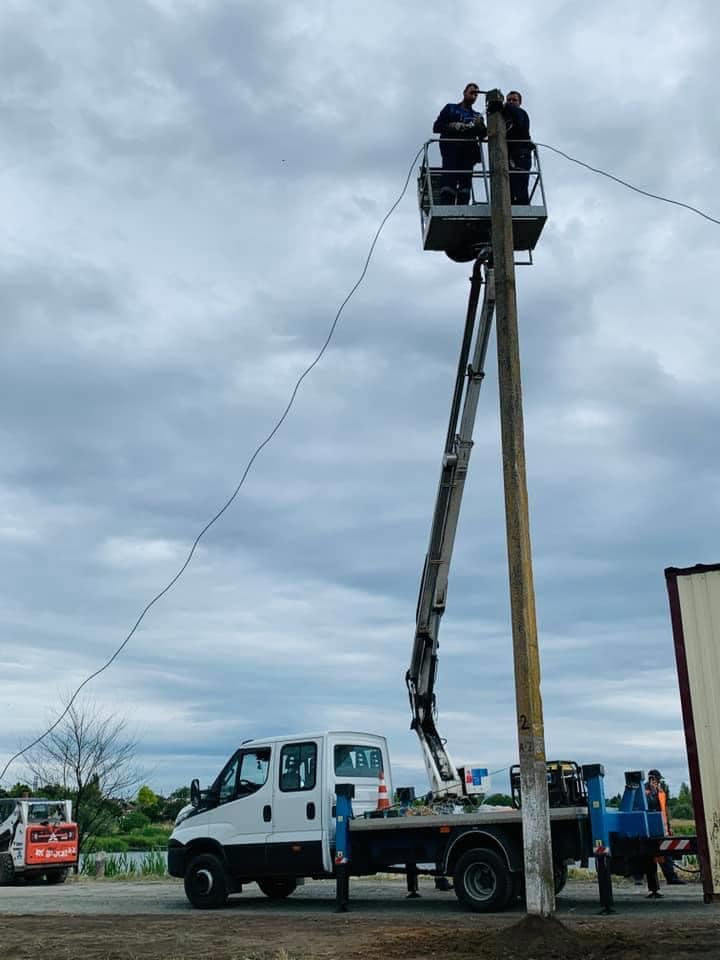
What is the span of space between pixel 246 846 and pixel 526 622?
23.0 ft

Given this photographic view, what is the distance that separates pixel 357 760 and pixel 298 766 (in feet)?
3.27

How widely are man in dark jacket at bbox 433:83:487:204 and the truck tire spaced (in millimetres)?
9235

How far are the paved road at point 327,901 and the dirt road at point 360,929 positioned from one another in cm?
3

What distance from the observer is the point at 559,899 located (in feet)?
51.1

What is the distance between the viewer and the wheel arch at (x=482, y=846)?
535 inches

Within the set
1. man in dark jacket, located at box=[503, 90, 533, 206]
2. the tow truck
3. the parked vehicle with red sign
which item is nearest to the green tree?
the tow truck

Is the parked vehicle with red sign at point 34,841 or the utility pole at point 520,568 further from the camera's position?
the parked vehicle with red sign at point 34,841

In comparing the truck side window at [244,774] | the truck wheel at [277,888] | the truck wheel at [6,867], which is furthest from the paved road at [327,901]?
the truck wheel at [6,867]

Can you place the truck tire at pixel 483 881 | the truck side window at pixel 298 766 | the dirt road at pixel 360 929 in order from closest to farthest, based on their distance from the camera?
the dirt road at pixel 360 929, the truck tire at pixel 483 881, the truck side window at pixel 298 766

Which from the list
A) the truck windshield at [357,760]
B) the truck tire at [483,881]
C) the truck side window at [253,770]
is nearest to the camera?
the truck tire at [483,881]

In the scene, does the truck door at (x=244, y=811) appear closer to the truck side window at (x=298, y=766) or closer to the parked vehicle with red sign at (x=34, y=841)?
the truck side window at (x=298, y=766)

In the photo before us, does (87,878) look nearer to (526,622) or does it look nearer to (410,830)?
(410,830)

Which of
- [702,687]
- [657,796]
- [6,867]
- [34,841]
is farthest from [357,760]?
Answer: [6,867]

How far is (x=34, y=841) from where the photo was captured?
25.7 m
